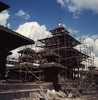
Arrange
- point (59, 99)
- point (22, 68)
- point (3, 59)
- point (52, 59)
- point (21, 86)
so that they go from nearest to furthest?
1. point (3, 59)
2. point (21, 86)
3. point (59, 99)
4. point (52, 59)
5. point (22, 68)

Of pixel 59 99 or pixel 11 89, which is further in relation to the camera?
pixel 59 99

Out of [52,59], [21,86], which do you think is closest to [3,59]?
[21,86]

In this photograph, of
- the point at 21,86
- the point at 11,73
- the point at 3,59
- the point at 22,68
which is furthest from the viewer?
the point at 11,73

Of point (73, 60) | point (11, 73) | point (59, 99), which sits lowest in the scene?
point (59, 99)

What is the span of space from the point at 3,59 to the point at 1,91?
2.35m

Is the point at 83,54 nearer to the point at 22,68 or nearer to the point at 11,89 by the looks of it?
the point at 22,68

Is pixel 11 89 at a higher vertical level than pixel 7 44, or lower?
lower

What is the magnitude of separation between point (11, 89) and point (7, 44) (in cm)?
395

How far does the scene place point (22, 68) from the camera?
30625 mm

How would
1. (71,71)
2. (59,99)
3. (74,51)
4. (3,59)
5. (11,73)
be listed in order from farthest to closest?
(71,71) → (74,51) → (11,73) → (59,99) → (3,59)

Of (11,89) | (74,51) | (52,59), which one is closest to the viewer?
(11,89)

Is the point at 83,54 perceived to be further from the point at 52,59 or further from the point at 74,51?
the point at 52,59

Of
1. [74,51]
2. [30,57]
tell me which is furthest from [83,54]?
[30,57]

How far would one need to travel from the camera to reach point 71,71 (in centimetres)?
4522
